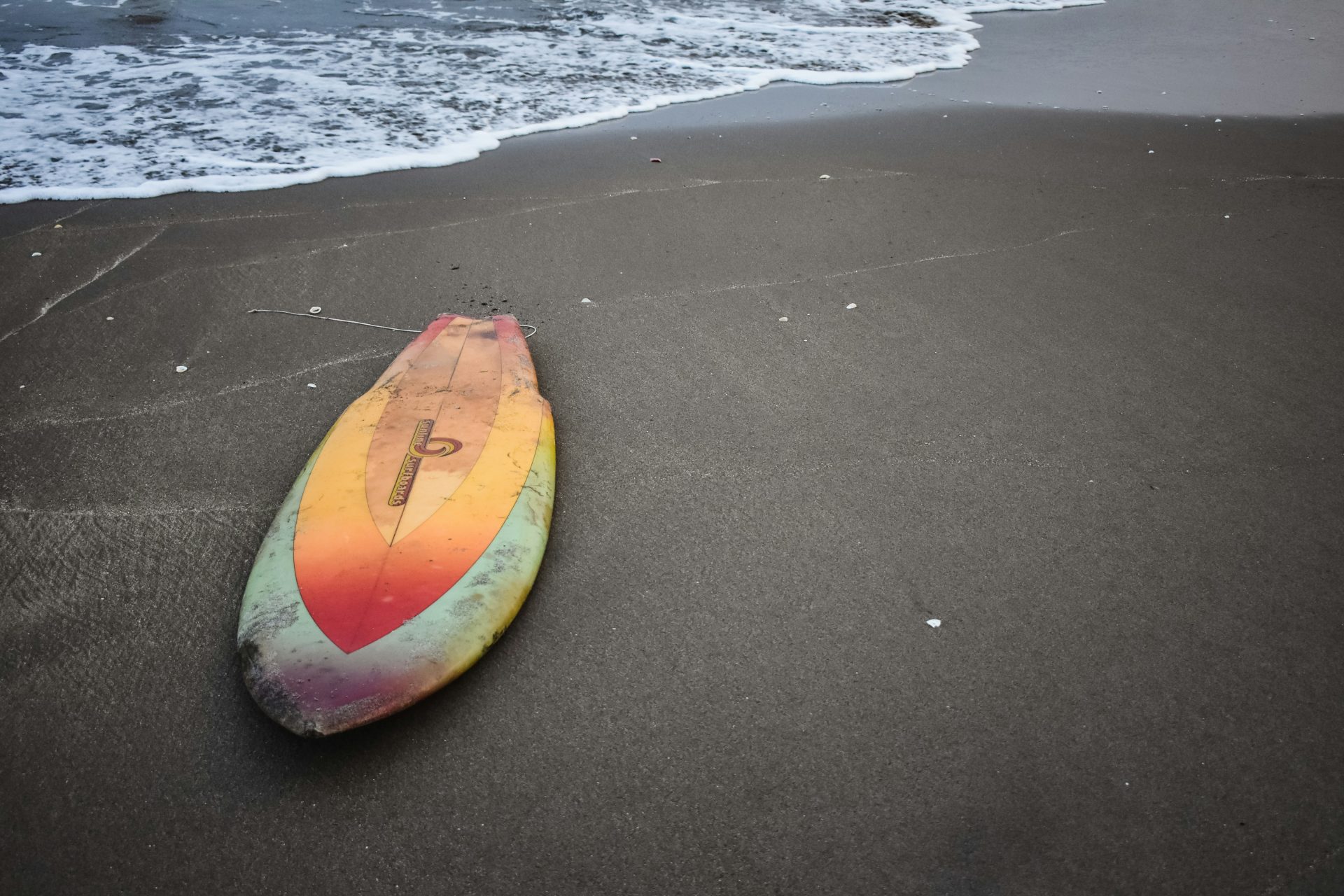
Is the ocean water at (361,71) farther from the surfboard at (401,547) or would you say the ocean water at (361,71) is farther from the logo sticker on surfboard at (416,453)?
the logo sticker on surfboard at (416,453)

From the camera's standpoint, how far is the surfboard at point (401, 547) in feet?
6.33

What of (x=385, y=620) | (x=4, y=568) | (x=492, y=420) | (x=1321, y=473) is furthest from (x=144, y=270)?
(x=1321, y=473)

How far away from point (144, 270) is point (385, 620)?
2715 mm

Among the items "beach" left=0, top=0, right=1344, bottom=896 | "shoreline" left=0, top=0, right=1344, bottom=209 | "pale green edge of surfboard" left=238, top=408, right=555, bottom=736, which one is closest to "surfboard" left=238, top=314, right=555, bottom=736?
"pale green edge of surfboard" left=238, top=408, right=555, bottom=736

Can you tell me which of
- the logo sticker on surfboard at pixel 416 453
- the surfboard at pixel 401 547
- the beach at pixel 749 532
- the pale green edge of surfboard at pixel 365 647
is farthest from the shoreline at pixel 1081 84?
the pale green edge of surfboard at pixel 365 647

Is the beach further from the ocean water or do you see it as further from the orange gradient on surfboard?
the ocean water

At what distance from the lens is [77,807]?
1.80m

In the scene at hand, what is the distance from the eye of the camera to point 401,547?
2.26 meters

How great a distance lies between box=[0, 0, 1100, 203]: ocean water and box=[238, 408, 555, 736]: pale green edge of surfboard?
130 inches

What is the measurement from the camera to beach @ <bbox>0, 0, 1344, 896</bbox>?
1.78m

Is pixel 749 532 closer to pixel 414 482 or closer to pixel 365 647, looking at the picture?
pixel 414 482

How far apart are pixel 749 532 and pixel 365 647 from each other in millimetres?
1124

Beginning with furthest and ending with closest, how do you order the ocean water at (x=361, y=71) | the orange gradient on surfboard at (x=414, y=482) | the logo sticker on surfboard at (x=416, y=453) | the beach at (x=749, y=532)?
the ocean water at (x=361, y=71)
the logo sticker on surfboard at (x=416, y=453)
the orange gradient on surfboard at (x=414, y=482)
the beach at (x=749, y=532)

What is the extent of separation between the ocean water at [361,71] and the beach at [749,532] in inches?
25.2
